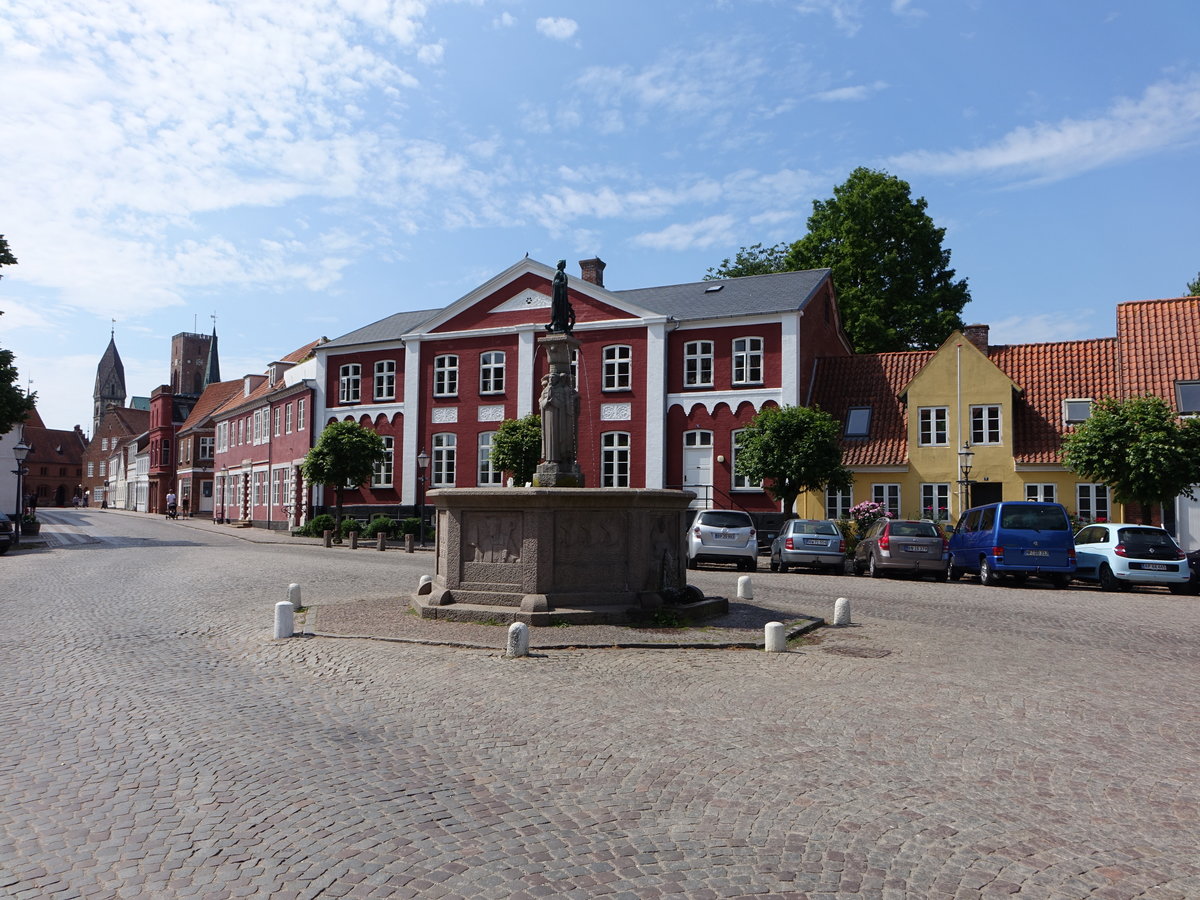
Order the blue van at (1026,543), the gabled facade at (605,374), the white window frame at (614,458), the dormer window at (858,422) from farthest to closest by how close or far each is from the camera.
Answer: the white window frame at (614,458) < the gabled facade at (605,374) < the dormer window at (858,422) < the blue van at (1026,543)

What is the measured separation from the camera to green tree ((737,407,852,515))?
1120 inches

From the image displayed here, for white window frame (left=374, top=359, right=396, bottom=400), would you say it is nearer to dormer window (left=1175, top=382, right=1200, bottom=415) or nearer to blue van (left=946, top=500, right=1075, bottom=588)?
blue van (left=946, top=500, right=1075, bottom=588)

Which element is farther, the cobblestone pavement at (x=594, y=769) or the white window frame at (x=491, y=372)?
the white window frame at (x=491, y=372)

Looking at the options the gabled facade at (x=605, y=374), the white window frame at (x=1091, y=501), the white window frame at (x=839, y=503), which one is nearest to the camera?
the white window frame at (x=1091, y=501)

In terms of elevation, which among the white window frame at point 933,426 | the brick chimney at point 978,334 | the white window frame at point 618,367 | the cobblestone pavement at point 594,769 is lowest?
the cobblestone pavement at point 594,769

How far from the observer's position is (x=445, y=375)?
39812mm

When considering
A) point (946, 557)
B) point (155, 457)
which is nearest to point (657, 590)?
point (946, 557)

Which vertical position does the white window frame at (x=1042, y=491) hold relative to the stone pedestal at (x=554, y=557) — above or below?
above

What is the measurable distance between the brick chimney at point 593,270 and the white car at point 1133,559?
966 inches

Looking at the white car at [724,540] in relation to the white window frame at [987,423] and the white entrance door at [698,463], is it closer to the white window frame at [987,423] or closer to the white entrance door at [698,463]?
the white entrance door at [698,463]

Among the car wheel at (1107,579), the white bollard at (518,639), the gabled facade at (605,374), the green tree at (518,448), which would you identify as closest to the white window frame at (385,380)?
the gabled facade at (605,374)

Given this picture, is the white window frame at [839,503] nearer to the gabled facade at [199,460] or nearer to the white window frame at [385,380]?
the white window frame at [385,380]

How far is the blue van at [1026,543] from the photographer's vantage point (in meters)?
19.9

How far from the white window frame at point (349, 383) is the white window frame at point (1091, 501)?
2861cm
